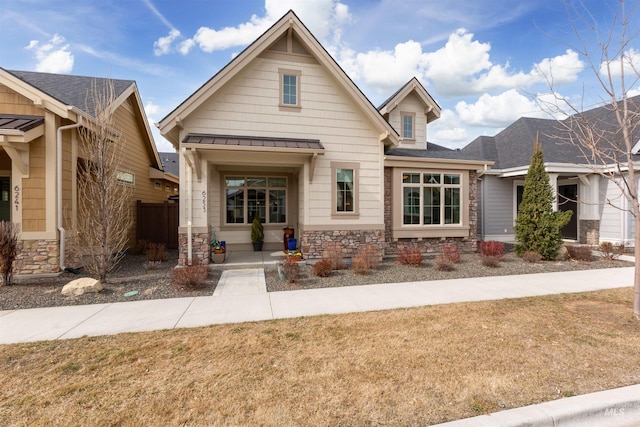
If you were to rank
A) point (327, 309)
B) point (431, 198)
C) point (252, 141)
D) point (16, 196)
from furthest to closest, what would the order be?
point (431, 198), point (252, 141), point (16, 196), point (327, 309)

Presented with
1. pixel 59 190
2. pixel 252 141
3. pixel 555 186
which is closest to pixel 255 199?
pixel 252 141

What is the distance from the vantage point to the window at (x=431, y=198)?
10.8m

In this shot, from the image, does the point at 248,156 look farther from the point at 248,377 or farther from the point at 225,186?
the point at 248,377

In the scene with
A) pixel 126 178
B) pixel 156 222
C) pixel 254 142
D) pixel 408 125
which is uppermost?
pixel 408 125

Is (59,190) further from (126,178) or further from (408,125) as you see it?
(408,125)

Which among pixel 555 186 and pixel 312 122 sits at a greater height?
pixel 312 122

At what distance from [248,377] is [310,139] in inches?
310

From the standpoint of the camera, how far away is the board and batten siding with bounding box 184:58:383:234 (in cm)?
923

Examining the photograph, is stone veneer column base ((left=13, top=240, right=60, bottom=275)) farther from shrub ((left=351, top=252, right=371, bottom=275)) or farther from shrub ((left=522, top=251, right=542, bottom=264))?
shrub ((left=522, top=251, right=542, bottom=264))

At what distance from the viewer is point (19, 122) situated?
24.6 ft

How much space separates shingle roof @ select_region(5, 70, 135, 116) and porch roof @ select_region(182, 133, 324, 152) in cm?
372

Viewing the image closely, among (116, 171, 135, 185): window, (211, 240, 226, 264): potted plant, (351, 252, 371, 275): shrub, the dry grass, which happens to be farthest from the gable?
the dry grass

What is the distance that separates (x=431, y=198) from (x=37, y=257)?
12.7m

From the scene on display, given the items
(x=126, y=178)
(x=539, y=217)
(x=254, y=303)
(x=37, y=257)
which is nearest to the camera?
(x=254, y=303)
